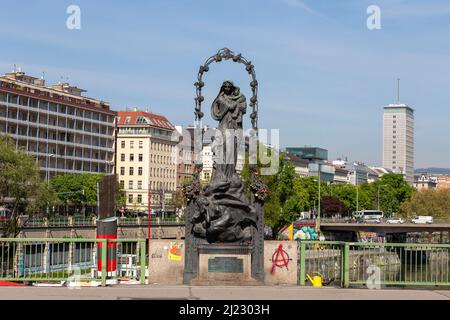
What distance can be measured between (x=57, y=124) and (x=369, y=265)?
127 meters

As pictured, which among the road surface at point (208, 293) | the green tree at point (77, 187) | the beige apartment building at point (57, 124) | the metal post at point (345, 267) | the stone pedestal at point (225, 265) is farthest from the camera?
the green tree at point (77, 187)

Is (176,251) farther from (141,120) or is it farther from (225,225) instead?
(141,120)

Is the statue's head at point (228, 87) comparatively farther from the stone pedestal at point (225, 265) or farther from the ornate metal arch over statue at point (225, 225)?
the stone pedestal at point (225, 265)

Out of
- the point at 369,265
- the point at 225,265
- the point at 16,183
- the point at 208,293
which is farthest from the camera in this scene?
the point at 16,183

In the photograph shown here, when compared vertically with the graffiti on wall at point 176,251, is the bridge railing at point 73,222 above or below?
below

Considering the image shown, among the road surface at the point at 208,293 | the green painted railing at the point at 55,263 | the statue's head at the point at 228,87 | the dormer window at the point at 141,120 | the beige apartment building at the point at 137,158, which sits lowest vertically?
the road surface at the point at 208,293

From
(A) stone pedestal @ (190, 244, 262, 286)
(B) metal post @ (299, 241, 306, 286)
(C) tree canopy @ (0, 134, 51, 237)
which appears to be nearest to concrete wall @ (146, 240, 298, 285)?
(B) metal post @ (299, 241, 306, 286)

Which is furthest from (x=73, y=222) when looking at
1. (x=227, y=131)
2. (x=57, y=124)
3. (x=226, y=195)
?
(x=226, y=195)

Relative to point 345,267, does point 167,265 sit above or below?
below

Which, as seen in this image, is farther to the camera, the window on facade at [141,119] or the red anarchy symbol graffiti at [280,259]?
the window on facade at [141,119]

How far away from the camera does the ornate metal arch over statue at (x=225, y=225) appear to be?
2702cm

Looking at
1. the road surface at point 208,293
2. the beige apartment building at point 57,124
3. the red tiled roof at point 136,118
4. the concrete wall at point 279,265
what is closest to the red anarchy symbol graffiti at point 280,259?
the concrete wall at point 279,265

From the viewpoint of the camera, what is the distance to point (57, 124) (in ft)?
505
